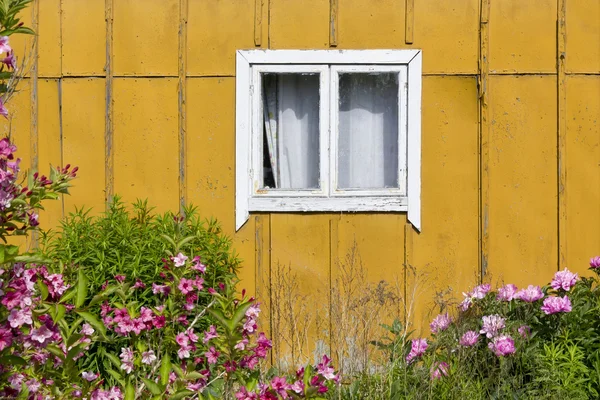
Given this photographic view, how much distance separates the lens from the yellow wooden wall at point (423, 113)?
6.70m

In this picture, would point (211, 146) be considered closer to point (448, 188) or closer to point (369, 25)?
point (369, 25)

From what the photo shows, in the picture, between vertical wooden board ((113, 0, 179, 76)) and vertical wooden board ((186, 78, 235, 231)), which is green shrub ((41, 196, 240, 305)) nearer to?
vertical wooden board ((186, 78, 235, 231))

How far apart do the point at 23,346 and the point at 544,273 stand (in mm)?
4622

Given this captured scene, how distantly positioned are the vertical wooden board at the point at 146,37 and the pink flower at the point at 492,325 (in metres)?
3.06

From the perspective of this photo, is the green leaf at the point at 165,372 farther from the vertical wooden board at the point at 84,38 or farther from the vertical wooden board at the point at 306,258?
the vertical wooden board at the point at 84,38

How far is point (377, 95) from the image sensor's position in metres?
Result: 6.85

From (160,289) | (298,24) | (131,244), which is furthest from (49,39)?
(160,289)

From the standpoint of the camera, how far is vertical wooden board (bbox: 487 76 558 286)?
6727 millimetres

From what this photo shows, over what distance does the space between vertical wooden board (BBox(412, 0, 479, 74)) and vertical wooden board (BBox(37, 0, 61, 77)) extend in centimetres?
281

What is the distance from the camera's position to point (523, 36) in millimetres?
6762

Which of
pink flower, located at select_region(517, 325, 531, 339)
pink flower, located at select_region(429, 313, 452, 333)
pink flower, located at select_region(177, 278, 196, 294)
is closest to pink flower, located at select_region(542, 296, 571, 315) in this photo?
pink flower, located at select_region(517, 325, 531, 339)

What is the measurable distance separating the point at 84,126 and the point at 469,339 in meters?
3.38

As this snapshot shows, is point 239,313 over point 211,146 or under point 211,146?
under

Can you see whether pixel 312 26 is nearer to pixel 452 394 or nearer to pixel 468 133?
pixel 468 133
